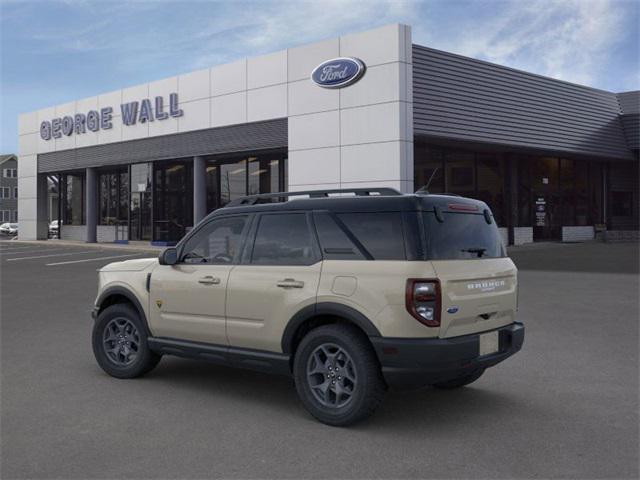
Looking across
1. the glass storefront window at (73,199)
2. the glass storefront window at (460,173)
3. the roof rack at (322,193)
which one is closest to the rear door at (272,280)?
the roof rack at (322,193)

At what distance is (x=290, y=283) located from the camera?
5.10m

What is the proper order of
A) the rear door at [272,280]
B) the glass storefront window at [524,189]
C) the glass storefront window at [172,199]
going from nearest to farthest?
1. the rear door at [272,280]
2. the glass storefront window at [524,189]
3. the glass storefront window at [172,199]

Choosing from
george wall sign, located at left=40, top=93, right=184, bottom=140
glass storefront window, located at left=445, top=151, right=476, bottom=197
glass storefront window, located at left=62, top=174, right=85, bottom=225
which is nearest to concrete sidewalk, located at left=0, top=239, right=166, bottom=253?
glass storefront window, located at left=62, top=174, right=85, bottom=225

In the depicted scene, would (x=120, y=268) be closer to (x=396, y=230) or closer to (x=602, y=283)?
(x=396, y=230)

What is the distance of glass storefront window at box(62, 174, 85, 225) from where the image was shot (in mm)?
38031

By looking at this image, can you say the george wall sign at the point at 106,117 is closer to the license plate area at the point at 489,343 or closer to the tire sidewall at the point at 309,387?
the tire sidewall at the point at 309,387

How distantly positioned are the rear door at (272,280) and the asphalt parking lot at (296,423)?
2.04 feet

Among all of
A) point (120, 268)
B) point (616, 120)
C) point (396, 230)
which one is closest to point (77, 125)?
point (616, 120)

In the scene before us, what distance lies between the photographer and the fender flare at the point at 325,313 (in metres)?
4.64

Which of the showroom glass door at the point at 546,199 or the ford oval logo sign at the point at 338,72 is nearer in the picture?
the ford oval logo sign at the point at 338,72

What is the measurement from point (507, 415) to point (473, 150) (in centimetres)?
2361

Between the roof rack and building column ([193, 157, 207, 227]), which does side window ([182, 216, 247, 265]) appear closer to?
the roof rack

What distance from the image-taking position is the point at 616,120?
31.0 meters

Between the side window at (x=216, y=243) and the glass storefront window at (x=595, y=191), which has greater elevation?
the glass storefront window at (x=595, y=191)
